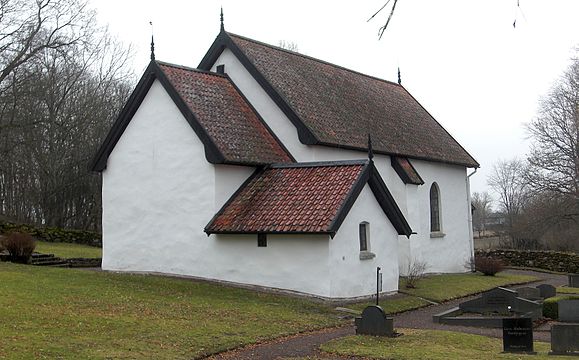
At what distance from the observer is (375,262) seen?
68.3 feet

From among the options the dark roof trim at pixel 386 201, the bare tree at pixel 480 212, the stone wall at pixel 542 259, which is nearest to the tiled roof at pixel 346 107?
the dark roof trim at pixel 386 201

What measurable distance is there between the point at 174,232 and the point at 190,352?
1022cm

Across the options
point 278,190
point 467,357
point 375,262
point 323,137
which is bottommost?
point 467,357

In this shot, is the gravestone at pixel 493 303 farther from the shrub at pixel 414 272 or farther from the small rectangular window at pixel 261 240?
the small rectangular window at pixel 261 240

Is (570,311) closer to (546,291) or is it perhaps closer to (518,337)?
(518,337)

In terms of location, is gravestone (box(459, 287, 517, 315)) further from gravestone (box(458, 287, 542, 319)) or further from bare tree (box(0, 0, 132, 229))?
bare tree (box(0, 0, 132, 229))

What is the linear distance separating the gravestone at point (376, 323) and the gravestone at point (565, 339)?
3496 mm

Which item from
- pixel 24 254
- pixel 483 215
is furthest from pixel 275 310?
pixel 483 215

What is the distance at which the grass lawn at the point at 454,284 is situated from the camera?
75.9 feet

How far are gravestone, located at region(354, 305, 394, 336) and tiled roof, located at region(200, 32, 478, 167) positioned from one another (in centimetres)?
959

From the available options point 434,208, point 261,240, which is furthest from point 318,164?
point 434,208

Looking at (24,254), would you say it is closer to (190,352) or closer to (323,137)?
(323,137)

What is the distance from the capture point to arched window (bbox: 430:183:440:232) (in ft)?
101

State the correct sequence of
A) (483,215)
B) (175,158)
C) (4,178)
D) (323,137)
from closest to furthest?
(175,158) → (323,137) → (4,178) → (483,215)
